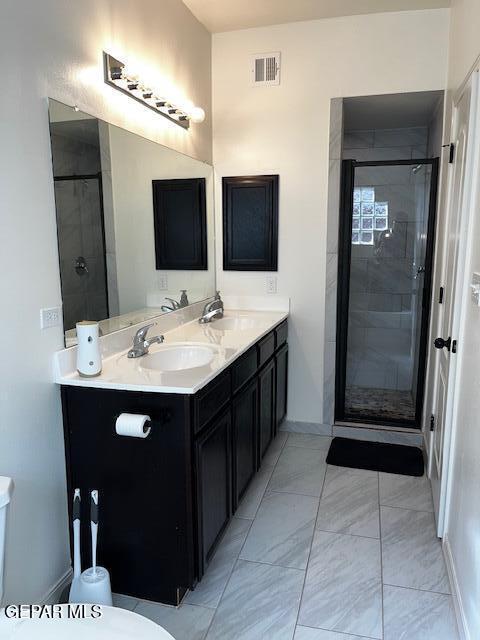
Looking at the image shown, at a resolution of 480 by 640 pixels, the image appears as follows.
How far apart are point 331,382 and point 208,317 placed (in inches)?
41.2

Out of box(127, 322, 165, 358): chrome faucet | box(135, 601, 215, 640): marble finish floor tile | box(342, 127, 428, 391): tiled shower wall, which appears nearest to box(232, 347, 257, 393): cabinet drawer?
box(127, 322, 165, 358): chrome faucet

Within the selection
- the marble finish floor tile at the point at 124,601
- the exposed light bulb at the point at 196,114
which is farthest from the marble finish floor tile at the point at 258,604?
the exposed light bulb at the point at 196,114

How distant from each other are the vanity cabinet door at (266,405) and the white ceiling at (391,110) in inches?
74.4

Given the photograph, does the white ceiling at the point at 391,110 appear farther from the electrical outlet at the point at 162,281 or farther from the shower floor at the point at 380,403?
the shower floor at the point at 380,403

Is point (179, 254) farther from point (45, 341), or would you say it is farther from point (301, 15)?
point (301, 15)

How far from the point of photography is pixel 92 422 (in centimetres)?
178

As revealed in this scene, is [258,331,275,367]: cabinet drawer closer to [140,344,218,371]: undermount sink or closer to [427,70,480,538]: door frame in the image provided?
[140,344,218,371]: undermount sink

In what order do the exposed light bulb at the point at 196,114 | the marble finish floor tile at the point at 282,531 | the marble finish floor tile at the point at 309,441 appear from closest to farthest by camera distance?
the marble finish floor tile at the point at 282,531, the exposed light bulb at the point at 196,114, the marble finish floor tile at the point at 309,441

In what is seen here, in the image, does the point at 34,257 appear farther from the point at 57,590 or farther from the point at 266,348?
the point at 266,348

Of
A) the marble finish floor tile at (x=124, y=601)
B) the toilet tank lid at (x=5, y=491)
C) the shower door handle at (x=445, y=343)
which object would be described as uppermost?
the shower door handle at (x=445, y=343)

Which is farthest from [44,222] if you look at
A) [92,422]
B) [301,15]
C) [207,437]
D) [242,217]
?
[301,15]

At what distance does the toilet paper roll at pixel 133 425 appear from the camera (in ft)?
5.23

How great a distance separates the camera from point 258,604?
1.83 metres

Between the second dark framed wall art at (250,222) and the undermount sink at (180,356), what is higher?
the second dark framed wall art at (250,222)
